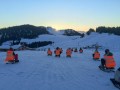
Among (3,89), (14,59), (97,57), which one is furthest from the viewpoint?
(97,57)

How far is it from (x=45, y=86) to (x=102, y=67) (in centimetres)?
836

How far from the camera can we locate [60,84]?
1402cm

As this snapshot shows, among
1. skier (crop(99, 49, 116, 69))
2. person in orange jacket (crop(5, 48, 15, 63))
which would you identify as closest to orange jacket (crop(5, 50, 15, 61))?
person in orange jacket (crop(5, 48, 15, 63))

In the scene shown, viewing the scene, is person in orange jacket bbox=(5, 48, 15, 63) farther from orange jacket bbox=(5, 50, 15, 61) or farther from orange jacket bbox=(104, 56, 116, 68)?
orange jacket bbox=(104, 56, 116, 68)

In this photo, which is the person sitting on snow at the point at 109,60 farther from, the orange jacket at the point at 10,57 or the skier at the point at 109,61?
the orange jacket at the point at 10,57

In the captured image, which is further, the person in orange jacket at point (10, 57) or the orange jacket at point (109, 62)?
the person in orange jacket at point (10, 57)

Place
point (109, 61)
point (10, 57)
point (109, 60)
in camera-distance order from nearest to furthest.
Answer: point (109, 60), point (109, 61), point (10, 57)

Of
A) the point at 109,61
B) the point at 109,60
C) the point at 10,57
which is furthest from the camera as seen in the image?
the point at 10,57

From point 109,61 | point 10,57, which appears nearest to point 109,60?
point 109,61

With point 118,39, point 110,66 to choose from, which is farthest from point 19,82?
point 118,39

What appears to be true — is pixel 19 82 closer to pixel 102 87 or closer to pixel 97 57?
pixel 102 87

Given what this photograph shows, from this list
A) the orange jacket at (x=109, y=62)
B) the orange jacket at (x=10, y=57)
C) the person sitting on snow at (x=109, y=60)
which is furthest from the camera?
the orange jacket at (x=10, y=57)

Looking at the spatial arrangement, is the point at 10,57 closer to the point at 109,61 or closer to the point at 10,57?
the point at 10,57

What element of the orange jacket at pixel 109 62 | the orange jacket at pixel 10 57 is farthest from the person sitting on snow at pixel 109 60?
the orange jacket at pixel 10 57
